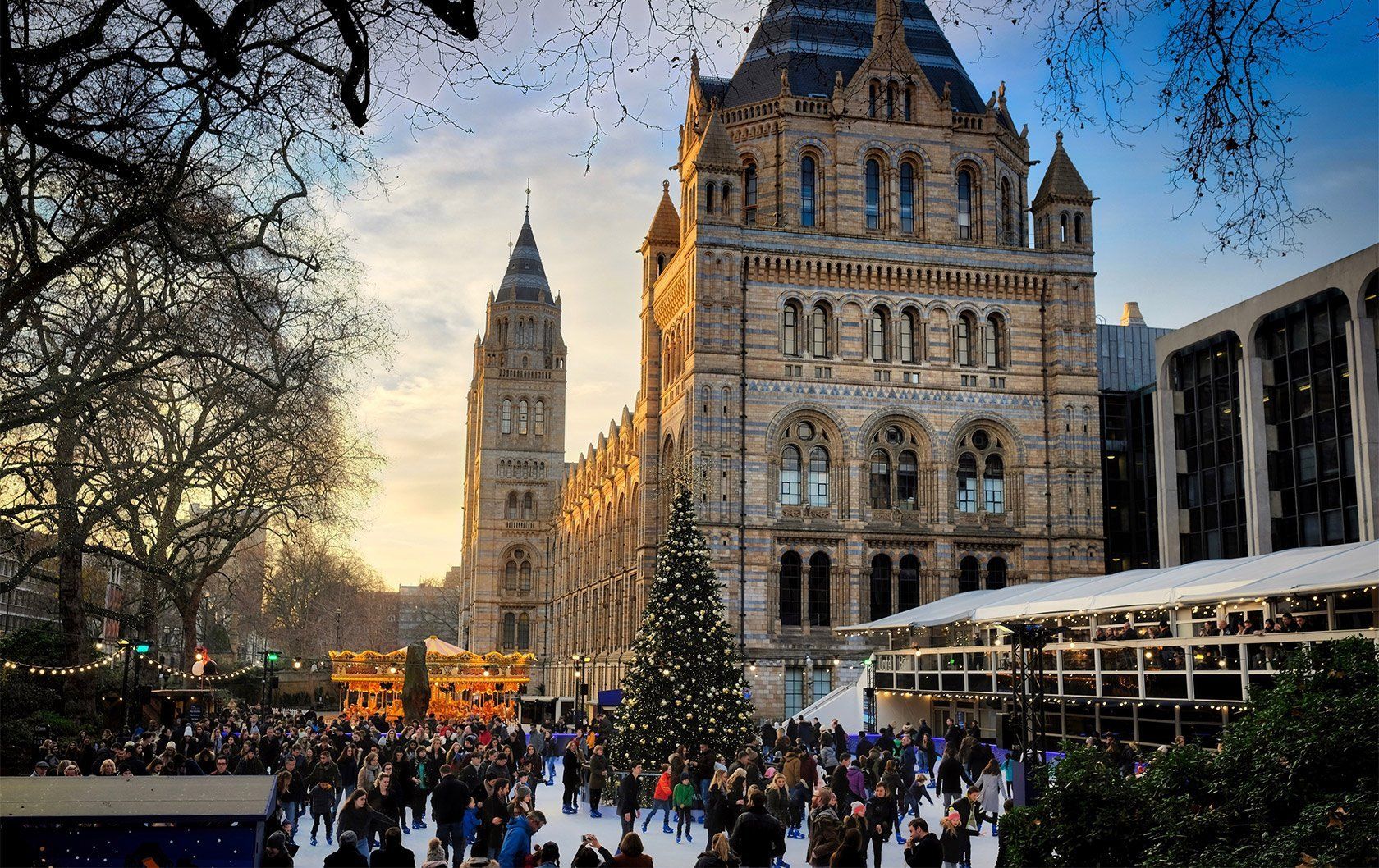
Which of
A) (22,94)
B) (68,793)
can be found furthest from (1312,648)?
(68,793)

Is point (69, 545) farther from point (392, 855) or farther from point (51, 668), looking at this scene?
point (392, 855)

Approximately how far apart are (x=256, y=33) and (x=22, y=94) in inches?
52.1

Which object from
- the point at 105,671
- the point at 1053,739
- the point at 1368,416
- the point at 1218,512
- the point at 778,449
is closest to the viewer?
the point at 1053,739

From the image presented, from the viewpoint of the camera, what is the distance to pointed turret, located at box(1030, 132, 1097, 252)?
50.7 m

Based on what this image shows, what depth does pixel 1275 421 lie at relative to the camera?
40281mm

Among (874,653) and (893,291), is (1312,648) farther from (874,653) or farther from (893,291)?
(893,291)

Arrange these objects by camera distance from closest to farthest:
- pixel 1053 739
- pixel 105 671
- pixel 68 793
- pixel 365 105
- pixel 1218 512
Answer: pixel 365 105, pixel 68 793, pixel 1053 739, pixel 105 671, pixel 1218 512

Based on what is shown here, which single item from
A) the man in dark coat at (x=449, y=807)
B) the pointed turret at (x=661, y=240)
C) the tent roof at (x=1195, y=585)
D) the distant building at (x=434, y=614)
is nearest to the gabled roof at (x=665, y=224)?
the pointed turret at (x=661, y=240)

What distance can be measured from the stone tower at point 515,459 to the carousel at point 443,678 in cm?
3718

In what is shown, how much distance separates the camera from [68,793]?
1327cm

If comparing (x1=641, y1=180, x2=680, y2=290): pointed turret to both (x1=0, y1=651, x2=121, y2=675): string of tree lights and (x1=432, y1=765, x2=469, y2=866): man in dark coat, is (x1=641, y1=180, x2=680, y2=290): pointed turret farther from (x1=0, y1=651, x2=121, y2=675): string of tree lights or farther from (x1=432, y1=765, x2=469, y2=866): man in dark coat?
(x1=432, y1=765, x2=469, y2=866): man in dark coat

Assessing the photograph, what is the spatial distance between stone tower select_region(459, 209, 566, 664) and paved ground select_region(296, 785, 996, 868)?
7035 cm

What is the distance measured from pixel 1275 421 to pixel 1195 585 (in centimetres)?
1634

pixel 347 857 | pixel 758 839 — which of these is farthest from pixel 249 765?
pixel 758 839
